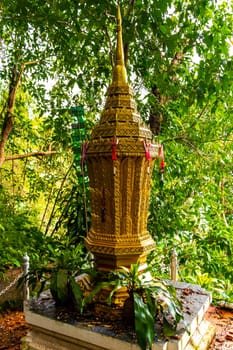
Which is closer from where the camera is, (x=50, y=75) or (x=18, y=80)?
(x=50, y=75)

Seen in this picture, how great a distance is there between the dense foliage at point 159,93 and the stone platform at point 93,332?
1.13 m

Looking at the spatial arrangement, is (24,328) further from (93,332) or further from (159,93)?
(159,93)

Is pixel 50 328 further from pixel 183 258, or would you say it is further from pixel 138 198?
pixel 183 258

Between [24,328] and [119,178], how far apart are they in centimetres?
204

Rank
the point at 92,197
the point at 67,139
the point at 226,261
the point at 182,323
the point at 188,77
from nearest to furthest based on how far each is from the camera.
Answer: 1. the point at 182,323
2. the point at 92,197
3. the point at 188,77
4. the point at 226,261
5. the point at 67,139

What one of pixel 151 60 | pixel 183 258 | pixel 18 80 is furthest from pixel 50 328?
pixel 18 80

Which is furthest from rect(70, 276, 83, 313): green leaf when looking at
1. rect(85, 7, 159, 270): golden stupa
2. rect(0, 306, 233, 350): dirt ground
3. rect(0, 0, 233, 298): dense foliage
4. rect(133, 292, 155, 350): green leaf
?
rect(0, 0, 233, 298): dense foliage

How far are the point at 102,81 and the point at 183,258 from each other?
9.03 feet

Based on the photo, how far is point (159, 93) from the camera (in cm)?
463

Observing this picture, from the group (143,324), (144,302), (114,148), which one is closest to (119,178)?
(114,148)

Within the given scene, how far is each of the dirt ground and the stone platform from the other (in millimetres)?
234

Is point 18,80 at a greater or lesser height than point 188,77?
greater

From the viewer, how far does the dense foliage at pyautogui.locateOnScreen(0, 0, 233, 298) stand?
2.94 metres

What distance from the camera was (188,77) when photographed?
380 cm
